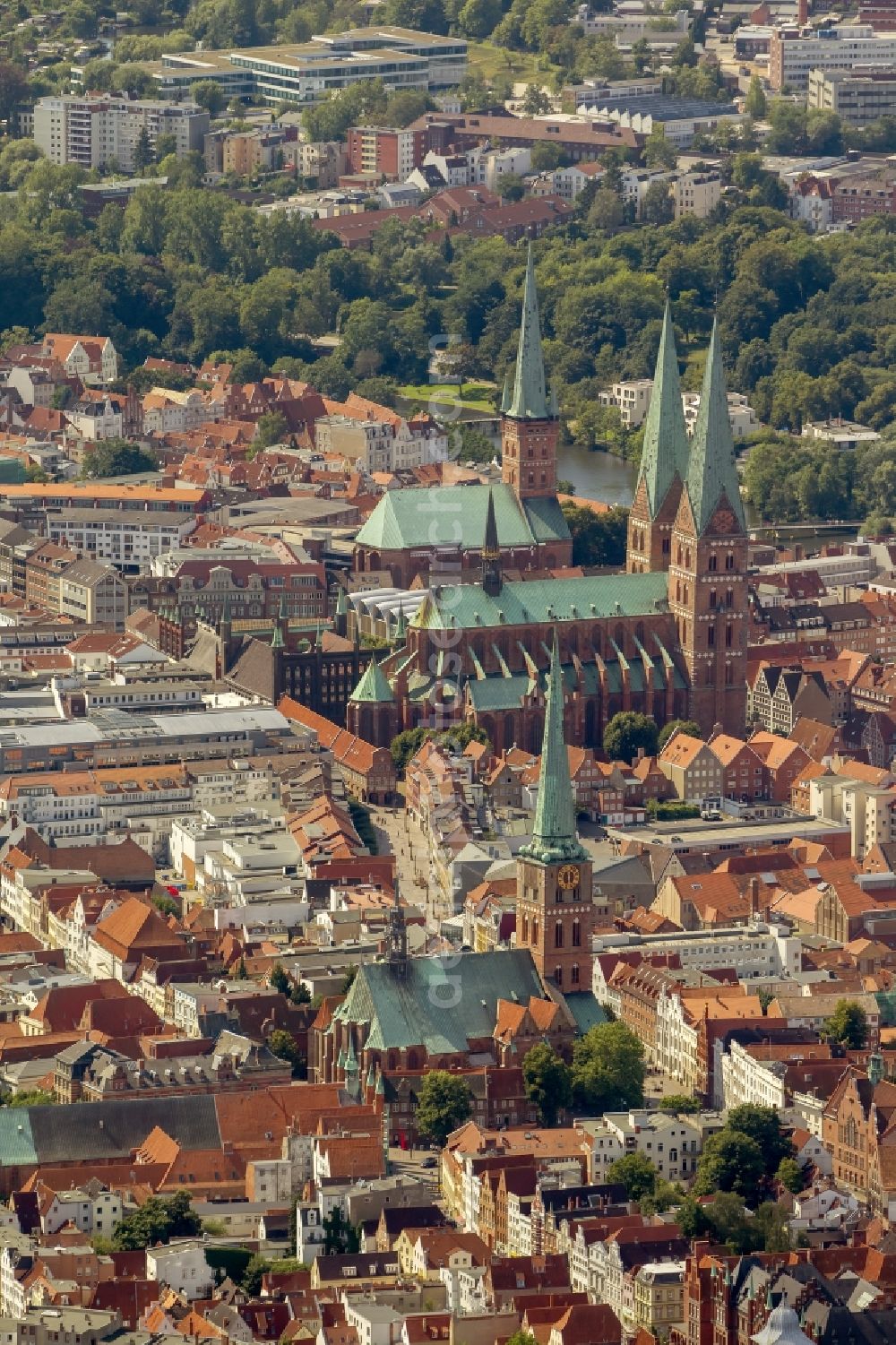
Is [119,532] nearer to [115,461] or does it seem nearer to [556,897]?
[115,461]

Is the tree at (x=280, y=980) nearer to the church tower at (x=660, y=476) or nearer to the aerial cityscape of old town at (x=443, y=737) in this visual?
the aerial cityscape of old town at (x=443, y=737)

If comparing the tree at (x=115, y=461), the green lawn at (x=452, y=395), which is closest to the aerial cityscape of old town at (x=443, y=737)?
the tree at (x=115, y=461)

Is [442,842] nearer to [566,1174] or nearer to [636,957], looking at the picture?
[636,957]

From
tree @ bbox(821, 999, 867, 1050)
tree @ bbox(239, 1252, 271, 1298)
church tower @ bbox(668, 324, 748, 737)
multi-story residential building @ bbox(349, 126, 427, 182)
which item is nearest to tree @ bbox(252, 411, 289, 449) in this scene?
church tower @ bbox(668, 324, 748, 737)

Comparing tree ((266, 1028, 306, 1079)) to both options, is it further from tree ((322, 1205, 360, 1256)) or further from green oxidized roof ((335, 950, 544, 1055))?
tree ((322, 1205, 360, 1256))

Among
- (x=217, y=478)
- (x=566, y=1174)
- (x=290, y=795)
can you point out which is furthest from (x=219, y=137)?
(x=566, y=1174)

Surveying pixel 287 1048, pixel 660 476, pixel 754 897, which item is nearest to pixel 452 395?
pixel 660 476
